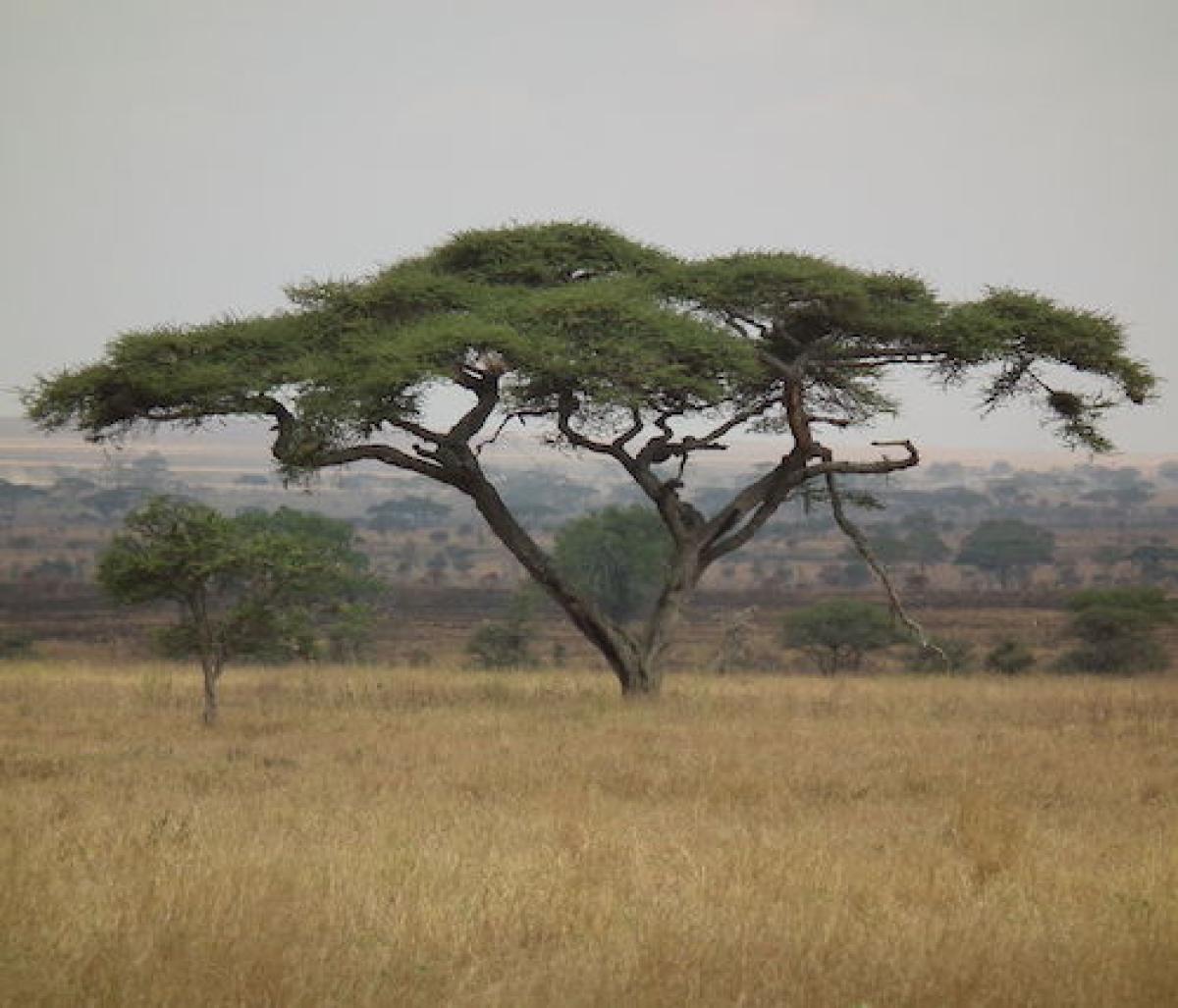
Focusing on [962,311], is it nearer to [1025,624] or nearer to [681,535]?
[681,535]

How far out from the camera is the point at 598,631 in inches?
888

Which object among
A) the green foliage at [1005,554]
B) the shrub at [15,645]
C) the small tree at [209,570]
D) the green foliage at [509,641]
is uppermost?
the small tree at [209,570]

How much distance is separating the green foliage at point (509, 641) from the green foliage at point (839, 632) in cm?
823

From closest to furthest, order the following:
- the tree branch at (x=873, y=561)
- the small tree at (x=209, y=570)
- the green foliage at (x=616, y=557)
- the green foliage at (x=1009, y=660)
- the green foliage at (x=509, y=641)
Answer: the small tree at (x=209, y=570) → the tree branch at (x=873, y=561) → the green foliage at (x=1009, y=660) → the green foliage at (x=509, y=641) → the green foliage at (x=616, y=557)

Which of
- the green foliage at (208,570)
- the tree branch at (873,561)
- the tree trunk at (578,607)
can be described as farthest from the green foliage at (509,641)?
the green foliage at (208,570)

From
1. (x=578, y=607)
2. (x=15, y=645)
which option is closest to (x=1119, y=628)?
(x=578, y=607)

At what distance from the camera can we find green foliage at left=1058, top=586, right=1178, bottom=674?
41.7 metres

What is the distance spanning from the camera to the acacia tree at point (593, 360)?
2017 centimetres

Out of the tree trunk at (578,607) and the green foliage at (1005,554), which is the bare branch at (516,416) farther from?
the green foliage at (1005,554)

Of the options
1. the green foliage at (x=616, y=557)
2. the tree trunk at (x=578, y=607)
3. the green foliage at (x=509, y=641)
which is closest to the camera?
the tree trunk at (x=578, y=607)

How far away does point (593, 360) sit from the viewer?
1986cm

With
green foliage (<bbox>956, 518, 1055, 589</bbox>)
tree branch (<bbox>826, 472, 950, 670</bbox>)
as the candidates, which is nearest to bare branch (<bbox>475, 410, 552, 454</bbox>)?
tree branch (<bbox>826, 472, 950, 670</bbox>)

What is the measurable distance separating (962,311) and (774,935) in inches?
654

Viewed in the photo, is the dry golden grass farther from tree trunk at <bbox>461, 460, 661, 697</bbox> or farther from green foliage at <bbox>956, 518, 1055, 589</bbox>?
green foliage at <bbox>956, 518, 1055, 589</bbox>
